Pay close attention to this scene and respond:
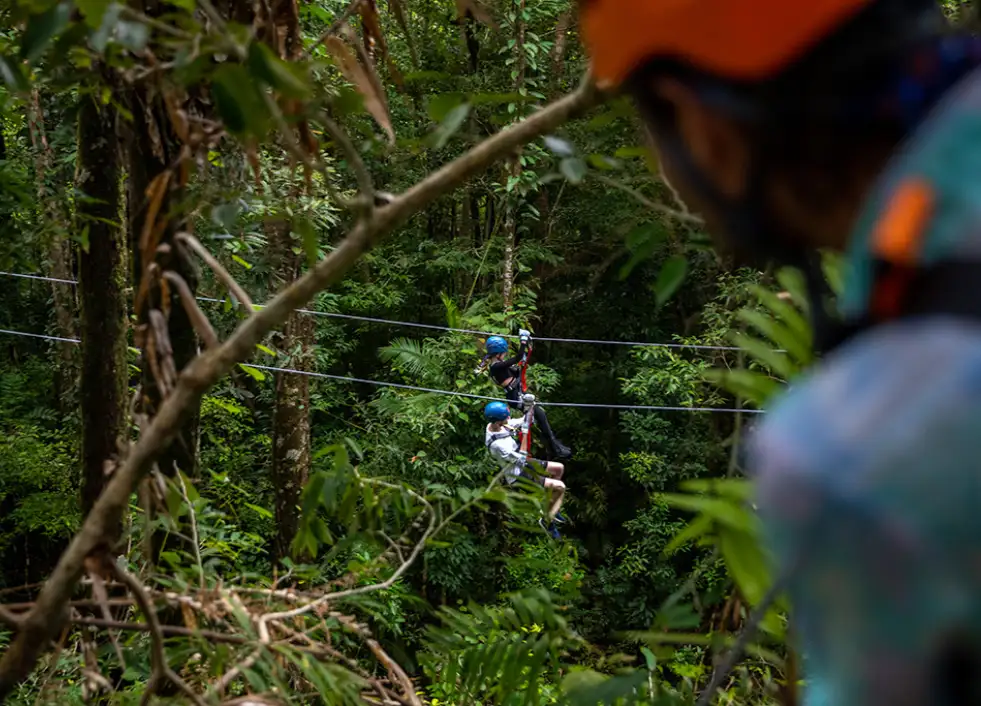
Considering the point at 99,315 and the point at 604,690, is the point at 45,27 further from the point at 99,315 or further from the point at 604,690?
the point at 99,315

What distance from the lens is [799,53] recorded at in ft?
1.15

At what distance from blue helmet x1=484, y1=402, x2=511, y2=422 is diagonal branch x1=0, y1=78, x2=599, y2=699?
521 centimetres

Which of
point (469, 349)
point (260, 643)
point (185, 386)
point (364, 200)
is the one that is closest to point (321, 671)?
point (260, 643)

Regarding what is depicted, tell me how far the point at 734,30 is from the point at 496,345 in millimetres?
5863

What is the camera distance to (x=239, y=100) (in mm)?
710

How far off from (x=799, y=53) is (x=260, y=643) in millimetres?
976

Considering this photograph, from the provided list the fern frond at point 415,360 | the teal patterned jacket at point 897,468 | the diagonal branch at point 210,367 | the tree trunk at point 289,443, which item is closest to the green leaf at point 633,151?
the diagonal branch at point 210,367

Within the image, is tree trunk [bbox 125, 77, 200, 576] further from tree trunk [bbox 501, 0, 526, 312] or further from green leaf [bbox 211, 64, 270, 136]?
tree trunk [bbox 501, 0, 526, 312]

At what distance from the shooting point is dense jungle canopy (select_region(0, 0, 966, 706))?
0.84m

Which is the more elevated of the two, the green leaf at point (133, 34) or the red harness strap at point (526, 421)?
the green leaf at point (133, 34)

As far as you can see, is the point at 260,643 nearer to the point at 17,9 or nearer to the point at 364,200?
the point at 364,200

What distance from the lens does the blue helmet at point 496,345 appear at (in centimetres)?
620

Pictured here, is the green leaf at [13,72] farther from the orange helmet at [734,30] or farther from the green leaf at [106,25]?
the orange helmet at [734,30]

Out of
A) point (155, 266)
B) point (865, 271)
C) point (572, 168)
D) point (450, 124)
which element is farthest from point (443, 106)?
point (865, 271)
